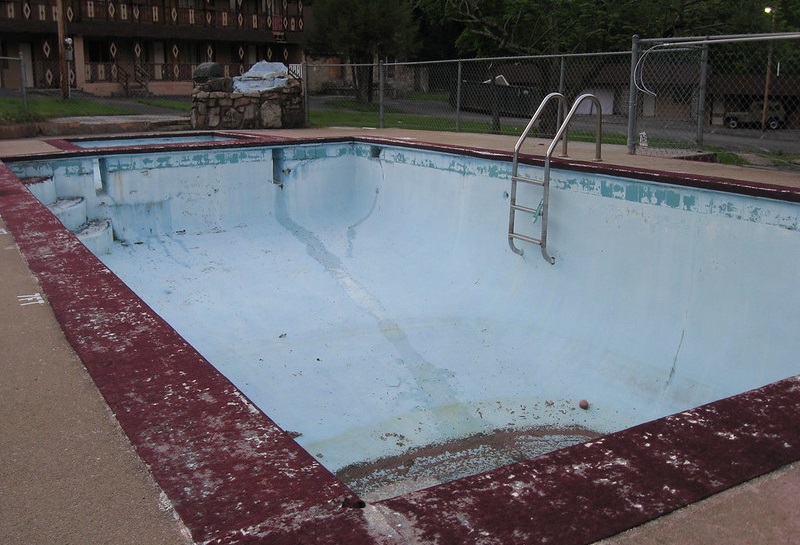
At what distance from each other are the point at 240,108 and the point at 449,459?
12993mm

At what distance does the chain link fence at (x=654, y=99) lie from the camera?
1020 cm

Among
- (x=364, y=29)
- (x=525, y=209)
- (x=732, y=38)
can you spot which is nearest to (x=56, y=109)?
(x=364, y=29)

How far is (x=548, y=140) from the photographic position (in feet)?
42.1

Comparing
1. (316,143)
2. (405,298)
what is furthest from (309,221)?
(405,298)

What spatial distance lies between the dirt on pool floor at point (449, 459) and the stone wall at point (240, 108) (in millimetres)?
12378

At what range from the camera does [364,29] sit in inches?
1275

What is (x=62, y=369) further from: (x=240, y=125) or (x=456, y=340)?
(x=240, y=125)

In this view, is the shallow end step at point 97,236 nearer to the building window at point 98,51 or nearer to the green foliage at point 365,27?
the green foliage at point 365,27

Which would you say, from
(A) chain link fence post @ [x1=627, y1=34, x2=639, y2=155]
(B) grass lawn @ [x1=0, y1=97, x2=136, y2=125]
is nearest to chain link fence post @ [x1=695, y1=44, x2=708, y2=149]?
(A) chain link fence post @ [x1=627, y1=34, x2=639, y2=155]

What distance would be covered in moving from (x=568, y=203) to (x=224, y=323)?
3788mm

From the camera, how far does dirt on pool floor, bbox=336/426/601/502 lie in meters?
4.95

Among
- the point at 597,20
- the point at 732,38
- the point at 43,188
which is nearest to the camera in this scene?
the point at 732,38

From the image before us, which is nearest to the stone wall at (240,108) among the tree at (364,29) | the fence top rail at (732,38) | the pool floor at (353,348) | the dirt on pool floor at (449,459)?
the pool floor at (353,348)

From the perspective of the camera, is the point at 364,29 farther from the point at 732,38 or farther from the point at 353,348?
the point at 353,348
